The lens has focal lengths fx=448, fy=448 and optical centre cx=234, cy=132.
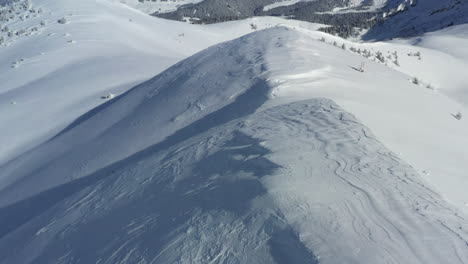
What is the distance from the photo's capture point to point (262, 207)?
122 inches

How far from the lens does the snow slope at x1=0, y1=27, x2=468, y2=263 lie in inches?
111

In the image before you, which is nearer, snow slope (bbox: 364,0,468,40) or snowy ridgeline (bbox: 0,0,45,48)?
snowy ridgeline (bbox: 0,0,45,48)

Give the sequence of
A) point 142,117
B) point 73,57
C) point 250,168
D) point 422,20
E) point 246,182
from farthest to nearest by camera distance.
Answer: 1. point 422,20
2. point 73,57
3. point 142,117
4. point 250,168
5. point 246,182

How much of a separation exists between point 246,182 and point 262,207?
0.41m

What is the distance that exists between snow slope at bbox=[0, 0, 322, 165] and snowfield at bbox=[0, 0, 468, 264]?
0.83ft

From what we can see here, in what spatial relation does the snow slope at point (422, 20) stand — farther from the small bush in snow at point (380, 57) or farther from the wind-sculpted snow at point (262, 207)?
the wind-sculpted snow at point (262, 207)

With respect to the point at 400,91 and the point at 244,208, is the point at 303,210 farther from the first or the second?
the point at 400,91

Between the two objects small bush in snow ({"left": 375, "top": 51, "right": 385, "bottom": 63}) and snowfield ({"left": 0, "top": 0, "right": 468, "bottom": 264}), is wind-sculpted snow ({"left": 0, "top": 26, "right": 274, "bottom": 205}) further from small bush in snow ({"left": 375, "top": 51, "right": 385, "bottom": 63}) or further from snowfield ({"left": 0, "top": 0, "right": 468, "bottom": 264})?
small bush in snow ({"left": 375, "top": 51, "right": 385, "bottom": 63})

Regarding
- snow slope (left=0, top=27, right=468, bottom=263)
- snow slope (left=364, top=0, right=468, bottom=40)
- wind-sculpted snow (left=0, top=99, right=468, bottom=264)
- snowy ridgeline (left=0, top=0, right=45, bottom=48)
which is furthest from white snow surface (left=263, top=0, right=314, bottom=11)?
wind-sculpted snow (left=0, top=99, right=468, bottom=264)

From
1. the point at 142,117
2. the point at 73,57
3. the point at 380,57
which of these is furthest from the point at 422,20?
the point at 142,117

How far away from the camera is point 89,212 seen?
14.2ft

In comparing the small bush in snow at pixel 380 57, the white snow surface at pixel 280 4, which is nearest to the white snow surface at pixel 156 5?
the white snow surface at pixel 280 4

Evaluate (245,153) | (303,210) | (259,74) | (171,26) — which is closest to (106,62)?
(171,26)

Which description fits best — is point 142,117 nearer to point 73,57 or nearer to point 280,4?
point 73,57
